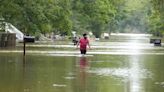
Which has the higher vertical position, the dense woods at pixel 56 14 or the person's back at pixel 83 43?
the dense woods at pixel 56 14

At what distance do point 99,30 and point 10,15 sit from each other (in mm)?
70551

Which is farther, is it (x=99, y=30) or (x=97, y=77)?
(x=99, y=30)

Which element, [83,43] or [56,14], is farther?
[56,14]

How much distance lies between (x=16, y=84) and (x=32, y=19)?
30401 millimetres

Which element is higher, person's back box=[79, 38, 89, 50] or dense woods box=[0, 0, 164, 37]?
dense woods box=[0, 0, 164, 37]

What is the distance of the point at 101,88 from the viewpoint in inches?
608

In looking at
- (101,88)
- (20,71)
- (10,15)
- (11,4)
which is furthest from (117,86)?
(10,15)

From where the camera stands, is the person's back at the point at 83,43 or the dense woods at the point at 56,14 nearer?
the person's back at the point at 83,43

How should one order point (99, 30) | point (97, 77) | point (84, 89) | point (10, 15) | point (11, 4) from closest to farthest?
point (84, 89) → point (97, 77) → point (11, 4) → point (10, 15) → point (99, 30)

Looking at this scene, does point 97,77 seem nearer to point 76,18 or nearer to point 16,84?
point 16,84

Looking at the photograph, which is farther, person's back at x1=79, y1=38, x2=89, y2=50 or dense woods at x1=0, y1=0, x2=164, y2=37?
dense woods at x1=0, y1=0, x2=164, y2=37

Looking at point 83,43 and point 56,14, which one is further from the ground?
point 56,14

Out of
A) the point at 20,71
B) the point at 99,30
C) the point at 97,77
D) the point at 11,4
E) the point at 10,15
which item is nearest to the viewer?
the point at 97,77

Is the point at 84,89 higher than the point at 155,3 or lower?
lower
